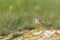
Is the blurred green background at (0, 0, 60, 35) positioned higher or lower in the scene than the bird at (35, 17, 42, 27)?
higher

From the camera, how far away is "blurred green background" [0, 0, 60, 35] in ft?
17.8

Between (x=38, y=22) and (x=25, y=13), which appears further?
(x=25, y=13)

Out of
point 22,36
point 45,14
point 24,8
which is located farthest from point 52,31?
point 24,8

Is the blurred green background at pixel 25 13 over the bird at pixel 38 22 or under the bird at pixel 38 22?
over

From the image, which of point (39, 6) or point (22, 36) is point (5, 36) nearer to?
point (22, 36)

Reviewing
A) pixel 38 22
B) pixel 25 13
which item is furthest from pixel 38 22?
pixel 25 13

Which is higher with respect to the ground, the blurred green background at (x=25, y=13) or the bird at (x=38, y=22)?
the blurred green background at (x=25, y=13)

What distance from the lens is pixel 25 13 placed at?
6.33m

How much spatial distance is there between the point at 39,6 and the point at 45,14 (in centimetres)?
64

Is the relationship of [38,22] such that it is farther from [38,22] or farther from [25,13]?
[25,13]

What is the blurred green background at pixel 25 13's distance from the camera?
542 cm

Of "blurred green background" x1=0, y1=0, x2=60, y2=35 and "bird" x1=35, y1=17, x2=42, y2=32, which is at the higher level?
"blurred green background" x1=0, y1=0, x2=60, y2=35

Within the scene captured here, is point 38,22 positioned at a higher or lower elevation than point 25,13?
lower

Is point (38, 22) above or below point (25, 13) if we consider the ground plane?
below
